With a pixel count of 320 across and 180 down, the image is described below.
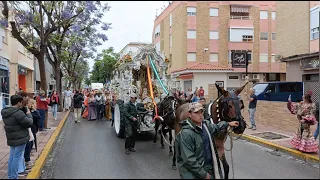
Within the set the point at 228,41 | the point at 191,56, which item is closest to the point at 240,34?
the point at 228,41

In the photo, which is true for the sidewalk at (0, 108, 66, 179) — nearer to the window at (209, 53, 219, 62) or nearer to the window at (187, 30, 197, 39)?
the window at (187, 30, 197, 39)

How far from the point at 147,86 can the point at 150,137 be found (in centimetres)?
236

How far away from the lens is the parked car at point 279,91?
738 inches

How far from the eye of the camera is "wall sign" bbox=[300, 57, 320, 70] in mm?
18516

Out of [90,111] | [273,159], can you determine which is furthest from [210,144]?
[90,111]

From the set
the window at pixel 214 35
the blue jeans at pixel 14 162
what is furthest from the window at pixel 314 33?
the blue jeans at pixel 14 162

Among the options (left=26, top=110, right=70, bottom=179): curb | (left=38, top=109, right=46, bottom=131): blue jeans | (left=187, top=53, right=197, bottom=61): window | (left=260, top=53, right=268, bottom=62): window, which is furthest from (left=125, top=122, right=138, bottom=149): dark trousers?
(left=260, top=53, right=268, bottom=62): window

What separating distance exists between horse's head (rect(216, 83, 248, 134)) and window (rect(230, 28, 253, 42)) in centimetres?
3351

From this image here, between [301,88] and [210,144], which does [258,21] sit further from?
[210,144]

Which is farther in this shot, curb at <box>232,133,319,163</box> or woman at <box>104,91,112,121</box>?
woman at <box>104,91,112,121</box>

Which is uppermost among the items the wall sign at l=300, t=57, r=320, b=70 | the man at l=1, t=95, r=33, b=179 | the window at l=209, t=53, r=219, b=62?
the window at l=209, t=53, r=219, b=62

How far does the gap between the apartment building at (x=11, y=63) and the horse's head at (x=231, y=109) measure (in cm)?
1614

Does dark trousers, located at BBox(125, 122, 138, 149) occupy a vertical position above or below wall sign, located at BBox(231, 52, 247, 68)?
below

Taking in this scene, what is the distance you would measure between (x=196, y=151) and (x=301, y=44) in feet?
68.2
